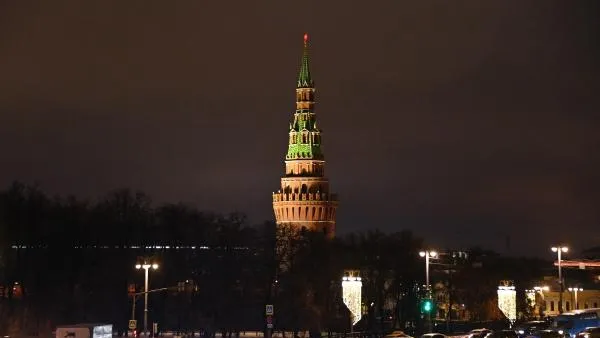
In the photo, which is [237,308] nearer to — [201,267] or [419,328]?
→ [201,267]

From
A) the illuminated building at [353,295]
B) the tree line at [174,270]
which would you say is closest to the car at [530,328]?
the illuminated building at [353,295]

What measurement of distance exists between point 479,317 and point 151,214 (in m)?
48.5

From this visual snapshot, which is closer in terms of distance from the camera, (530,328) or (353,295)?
(530,328)

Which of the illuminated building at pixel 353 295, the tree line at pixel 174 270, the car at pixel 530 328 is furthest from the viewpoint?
the tree line at pixel 174 270

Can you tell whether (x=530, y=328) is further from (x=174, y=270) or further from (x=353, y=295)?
(x=174, y=270)

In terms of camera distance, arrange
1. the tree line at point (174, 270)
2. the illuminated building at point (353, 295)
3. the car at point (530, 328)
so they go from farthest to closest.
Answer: the tree line at point (174, 270)
the illuminated building at point (353, 295)
the car at point (530, 328)

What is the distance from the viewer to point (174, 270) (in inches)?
5054

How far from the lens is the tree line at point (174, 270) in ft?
393

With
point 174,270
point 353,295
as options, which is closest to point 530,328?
point 353,295

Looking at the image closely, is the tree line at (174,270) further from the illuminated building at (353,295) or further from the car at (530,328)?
the car at (530,328)

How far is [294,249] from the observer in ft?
507

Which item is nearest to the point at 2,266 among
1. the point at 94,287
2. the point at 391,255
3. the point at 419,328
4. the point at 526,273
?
the point at 94,287

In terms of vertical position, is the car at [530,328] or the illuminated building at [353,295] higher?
the illuminated building at [353,295]

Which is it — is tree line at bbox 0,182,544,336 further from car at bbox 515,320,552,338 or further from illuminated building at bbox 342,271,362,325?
car at bbox 515,320,552,338
